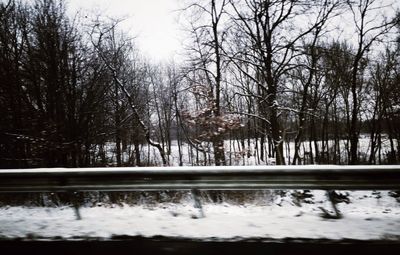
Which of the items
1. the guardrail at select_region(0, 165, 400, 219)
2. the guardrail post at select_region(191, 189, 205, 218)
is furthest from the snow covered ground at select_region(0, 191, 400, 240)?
the guardrail at select_region(0, 165, 400, 219)

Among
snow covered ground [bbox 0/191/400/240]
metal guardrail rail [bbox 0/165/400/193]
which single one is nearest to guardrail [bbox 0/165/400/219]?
metal guardrail rail [bbox 0/165/400/193]

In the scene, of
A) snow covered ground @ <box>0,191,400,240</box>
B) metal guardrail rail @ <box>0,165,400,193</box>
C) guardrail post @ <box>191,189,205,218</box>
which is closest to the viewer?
snow covered ground @ <box>0,191,400,240</box>

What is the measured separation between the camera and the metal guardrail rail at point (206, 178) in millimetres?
5012

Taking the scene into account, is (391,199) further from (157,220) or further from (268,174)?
(157,220)

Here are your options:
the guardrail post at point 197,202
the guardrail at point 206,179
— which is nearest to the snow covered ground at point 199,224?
the guardrail post at point 197,202

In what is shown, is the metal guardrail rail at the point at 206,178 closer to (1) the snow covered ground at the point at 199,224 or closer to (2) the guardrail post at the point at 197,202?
(2) the guardrail post at the point at 197,202

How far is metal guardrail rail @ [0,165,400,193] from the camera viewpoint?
5012mm

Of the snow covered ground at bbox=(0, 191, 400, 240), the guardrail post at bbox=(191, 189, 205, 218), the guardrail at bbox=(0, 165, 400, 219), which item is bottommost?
the snow covered ground at bbox=(0, 191, 400, 240)

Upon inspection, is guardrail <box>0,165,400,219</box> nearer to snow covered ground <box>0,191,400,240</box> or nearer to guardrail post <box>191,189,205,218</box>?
guardrail post <box>191,189,205,218</box>

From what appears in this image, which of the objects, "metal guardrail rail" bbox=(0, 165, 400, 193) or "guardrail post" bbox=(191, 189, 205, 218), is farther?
"guardrail post" bbox=(191, 189, 205, 218)

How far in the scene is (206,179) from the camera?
541cm

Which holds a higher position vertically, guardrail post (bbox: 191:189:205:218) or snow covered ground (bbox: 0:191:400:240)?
guardrail post (bbox: 191:189:205:218)

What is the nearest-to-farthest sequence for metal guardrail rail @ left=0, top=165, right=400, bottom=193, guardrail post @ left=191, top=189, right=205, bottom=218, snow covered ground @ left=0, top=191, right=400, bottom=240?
1. snow covered ground @ left=0, top=191, right=400, bottom=240
2. metal guardrail rail @ left=0, top=165, right=400, bottom=193
3. guardrail post @ left=191, top=189, right=205, bottom=218

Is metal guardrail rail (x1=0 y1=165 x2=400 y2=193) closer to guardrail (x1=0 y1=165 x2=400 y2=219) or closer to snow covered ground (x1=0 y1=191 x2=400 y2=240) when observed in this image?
guardrail (x1=0 y1=165 x2=400 y2=219)
